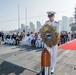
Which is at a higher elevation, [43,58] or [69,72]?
[43,58]

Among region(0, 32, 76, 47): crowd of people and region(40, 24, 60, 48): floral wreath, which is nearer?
region(40, 24, 60, 48): floral wreath

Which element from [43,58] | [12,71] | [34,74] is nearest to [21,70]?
[12,71]

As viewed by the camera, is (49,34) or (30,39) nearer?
(49,34)

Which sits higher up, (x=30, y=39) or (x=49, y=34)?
(x=49, y=34)

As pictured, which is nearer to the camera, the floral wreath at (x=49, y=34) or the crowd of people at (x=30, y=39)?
the floral wreath at (x=49, y=34)

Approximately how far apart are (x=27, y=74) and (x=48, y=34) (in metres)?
2.08

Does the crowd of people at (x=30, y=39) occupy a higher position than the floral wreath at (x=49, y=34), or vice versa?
the floral wreath at (x=49, y=34)

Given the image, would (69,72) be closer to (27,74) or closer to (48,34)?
(27,74)

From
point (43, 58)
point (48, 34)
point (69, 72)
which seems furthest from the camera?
point (69, 72)

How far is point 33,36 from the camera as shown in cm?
1814

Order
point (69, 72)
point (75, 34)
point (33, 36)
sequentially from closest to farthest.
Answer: point (69, 72)
point (33, 36)
point (75, 34)

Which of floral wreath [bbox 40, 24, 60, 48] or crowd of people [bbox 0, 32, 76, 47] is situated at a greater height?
floral wreath [bbox 40, 24, 60, 48]

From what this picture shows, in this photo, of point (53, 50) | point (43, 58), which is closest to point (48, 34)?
point (43, 58)

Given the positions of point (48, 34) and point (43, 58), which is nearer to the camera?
point (43, 58)
